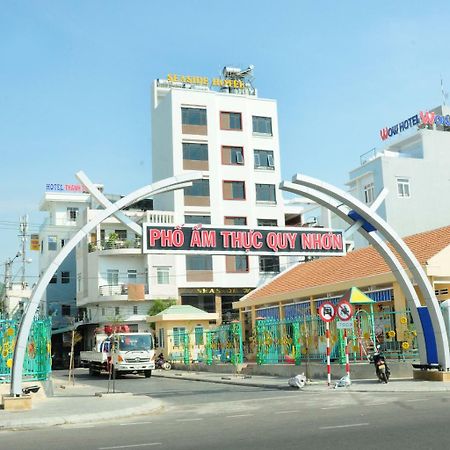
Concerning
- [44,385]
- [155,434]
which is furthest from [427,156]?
[155,434]

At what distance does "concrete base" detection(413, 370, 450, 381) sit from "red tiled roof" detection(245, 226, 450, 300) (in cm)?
603

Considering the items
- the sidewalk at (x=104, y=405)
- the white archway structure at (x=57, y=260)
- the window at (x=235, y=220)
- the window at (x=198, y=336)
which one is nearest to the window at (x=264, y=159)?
the window at (x=235, y=220)

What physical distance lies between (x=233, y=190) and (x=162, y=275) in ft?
29.9

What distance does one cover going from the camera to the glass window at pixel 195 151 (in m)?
50.8

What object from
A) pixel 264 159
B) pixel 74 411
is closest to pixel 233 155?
pixel 264 159

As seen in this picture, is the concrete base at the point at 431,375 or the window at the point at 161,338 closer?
the concrete base at the point at 431,375

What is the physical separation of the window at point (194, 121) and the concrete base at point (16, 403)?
37336mm

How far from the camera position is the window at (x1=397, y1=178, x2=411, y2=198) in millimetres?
47553

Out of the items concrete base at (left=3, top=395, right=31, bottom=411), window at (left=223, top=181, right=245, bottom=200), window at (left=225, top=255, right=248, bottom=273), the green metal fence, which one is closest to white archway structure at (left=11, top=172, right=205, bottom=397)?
concrete base at (left=3, top=395, right=31, bottom=411)

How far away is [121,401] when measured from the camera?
17.1 meters

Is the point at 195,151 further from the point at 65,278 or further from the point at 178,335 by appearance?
the point at 65,278

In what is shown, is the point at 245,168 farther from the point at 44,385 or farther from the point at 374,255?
the point at 44,385

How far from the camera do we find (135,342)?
102 ft

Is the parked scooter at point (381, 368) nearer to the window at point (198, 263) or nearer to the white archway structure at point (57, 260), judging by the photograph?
the white archway structure at point (57, 260)
